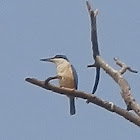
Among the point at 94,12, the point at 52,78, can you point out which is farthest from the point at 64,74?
the point at 52,78

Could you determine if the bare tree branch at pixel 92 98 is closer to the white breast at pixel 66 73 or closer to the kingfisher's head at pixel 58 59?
the white breast at pixel 66 73

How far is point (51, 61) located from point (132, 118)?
1.36 meters

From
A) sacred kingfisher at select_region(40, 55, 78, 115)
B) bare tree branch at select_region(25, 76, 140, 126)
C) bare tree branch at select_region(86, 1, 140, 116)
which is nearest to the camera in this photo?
bare tree branch at select_region(25, 76, 140, 126)

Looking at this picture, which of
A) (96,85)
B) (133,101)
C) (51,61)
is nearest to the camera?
(133,101)

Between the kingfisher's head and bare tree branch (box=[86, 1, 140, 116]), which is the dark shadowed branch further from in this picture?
the kingfisher's head

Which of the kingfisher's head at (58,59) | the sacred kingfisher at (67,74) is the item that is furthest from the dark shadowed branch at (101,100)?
the kingfisher's head at (58,59)

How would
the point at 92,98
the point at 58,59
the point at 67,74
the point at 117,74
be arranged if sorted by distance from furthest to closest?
the point at 58,59 < the point at 67,74 < the point at 117,74 < the point at 92,98

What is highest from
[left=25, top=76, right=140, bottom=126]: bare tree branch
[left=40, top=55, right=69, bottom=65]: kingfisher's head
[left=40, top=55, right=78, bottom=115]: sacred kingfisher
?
[left=40, top=55, right=69, bottom=65]: kingfisher's head

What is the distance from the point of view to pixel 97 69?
2686 mm

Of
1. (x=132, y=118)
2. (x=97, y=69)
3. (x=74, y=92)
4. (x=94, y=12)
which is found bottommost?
(x=132, y=118)

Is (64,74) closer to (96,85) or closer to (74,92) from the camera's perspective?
(96,85)

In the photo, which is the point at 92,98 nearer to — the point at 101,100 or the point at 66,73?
the point at 101,100

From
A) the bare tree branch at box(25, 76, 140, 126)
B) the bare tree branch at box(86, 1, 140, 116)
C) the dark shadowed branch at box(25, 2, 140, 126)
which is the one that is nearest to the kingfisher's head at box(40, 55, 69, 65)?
the dark shadowed branch at box(25, 2, 140, 126)

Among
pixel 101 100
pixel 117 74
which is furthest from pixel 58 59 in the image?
pixel 101 100
